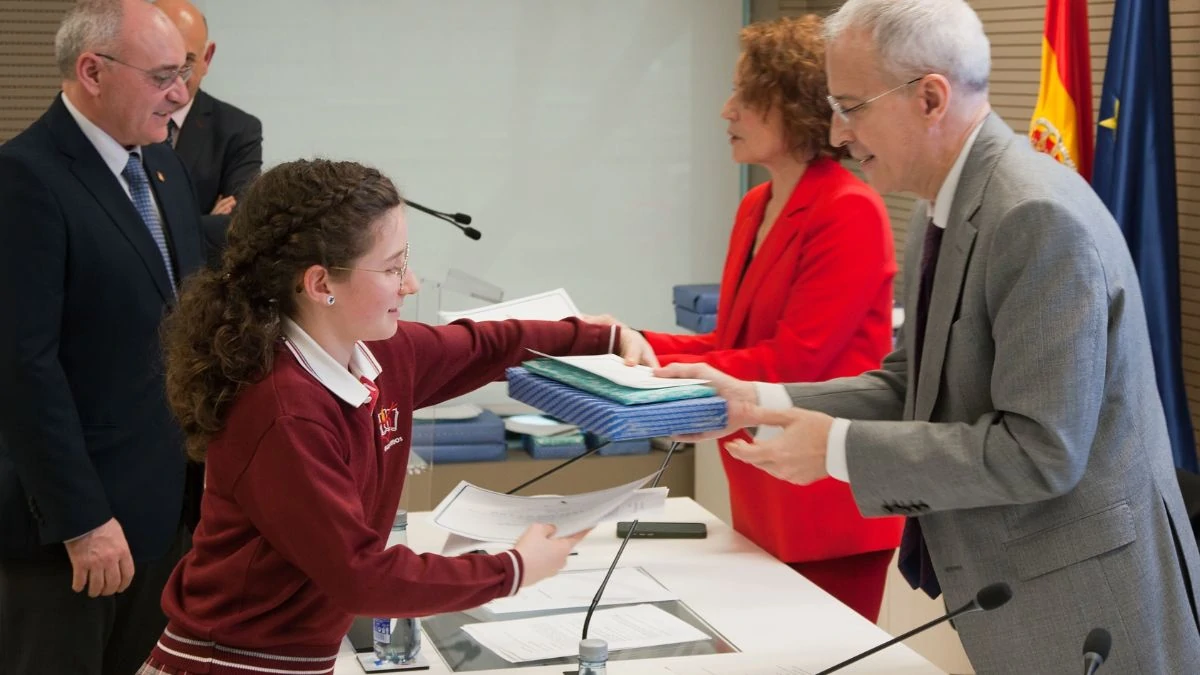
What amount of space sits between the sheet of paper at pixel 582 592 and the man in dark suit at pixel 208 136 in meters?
1.81

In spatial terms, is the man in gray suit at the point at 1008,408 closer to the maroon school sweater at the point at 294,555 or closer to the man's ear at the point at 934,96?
the man's ear at the point at 934,96

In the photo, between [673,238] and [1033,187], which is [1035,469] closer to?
[1033,187]

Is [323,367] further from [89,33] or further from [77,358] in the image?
[89,33]

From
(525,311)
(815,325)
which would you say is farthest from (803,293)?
(525,311)

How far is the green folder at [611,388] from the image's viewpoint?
6.33ft

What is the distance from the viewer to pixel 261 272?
177 cm

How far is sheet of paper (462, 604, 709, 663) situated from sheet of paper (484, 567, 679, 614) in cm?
5

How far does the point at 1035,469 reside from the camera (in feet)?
5.58

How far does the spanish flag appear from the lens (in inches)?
126

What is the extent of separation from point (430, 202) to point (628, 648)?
279cm

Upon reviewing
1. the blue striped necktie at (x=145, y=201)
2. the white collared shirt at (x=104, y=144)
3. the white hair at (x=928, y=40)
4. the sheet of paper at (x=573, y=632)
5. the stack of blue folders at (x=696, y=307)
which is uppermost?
the white hair at (x=928, y=40)

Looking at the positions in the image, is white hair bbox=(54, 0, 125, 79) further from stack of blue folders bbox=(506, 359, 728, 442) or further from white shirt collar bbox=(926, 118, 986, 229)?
white shirt collar bbox=(926, 118, 986, 229)

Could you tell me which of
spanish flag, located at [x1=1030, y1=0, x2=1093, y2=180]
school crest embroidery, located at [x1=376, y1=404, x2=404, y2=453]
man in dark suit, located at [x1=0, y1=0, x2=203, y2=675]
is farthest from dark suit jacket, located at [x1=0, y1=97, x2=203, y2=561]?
spanish flag, located at [x1=1030, y1=0, x2=1093, y2=180]

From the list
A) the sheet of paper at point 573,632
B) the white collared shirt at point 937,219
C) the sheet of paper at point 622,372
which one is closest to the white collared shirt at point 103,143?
the sheet of paper at point 622,372
